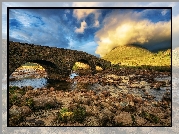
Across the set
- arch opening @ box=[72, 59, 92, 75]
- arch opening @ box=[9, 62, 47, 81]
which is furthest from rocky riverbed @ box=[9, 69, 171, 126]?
arch opening @ box=[72, 59, 92, 75]

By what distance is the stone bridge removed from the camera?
488 cm

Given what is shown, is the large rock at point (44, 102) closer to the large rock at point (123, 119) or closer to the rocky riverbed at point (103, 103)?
the rocky riverbed at point (103, 103)

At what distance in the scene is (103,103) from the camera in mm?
4859

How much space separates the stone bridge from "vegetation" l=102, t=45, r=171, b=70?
0.77 ft

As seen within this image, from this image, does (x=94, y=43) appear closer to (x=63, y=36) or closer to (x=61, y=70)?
(x=63, y=36)

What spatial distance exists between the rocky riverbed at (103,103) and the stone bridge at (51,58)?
44 cm

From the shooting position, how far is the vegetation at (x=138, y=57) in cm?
476

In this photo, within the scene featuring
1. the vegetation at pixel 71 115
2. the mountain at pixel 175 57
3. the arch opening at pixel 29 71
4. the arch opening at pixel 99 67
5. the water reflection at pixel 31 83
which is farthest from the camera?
the arch opening at pixel 99 67

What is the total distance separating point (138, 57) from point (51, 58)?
2.13m

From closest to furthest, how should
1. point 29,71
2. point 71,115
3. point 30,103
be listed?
point 71,115
point 30,103
point 29,71

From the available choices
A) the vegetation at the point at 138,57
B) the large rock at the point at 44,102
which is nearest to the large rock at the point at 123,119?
the vegetation at the point at 138,57

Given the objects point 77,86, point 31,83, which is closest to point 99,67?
point 77,86

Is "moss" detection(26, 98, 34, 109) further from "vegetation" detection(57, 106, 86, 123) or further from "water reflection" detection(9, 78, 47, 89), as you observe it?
"vegetation" detection(57, 106, 86, 123)

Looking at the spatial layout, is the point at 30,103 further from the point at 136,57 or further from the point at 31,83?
the point at 136,57
